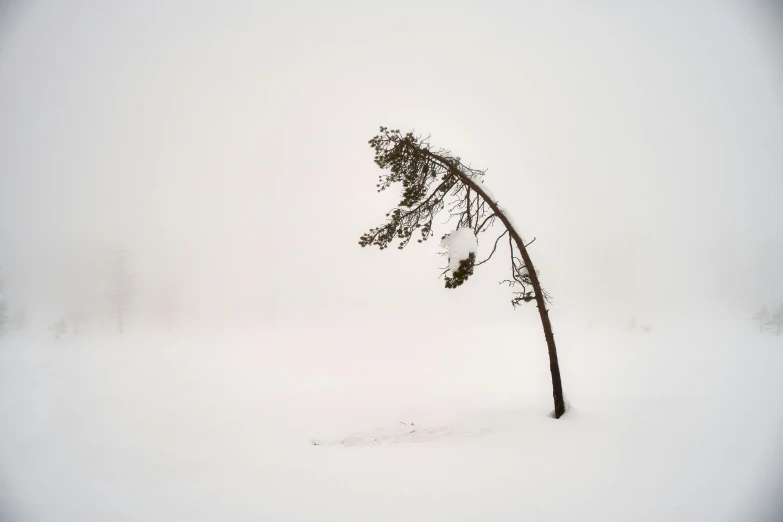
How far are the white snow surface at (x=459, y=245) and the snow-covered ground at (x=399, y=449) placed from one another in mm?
4354

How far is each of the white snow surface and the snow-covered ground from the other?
14.3 feet

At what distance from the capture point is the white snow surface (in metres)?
8.87

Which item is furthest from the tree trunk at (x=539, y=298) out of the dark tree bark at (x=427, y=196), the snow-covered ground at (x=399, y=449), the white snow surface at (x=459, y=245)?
the white snow surface at (x=459, y=245)

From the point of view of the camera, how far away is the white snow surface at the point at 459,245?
887 cm

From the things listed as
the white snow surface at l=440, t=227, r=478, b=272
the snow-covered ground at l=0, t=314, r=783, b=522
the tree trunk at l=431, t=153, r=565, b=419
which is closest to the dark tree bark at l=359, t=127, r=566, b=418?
the tree trunk at l=431, t=153, r=565, b=419

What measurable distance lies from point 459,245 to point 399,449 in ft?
16.8

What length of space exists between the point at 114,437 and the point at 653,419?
47.0 ft

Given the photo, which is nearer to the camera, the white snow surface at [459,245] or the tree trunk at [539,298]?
the white snow surface at [459,245]

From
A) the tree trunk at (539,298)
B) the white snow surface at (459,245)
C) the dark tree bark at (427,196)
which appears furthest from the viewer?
the dark tree bark at (427,196)

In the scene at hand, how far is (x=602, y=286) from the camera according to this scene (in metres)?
44.6

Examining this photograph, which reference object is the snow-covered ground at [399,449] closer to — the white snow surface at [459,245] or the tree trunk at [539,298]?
the tree trunk at [539,298]

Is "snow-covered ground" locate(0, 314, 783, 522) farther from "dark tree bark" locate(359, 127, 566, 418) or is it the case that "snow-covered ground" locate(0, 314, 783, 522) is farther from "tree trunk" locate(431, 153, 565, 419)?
"dark tree bark" locate(359, 127, 566, 418)

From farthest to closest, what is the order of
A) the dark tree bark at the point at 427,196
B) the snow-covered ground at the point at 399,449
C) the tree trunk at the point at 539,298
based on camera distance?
the dark tree bark at the point at 427,196 → the tree trunk at the point at 539,298 → the snow-covered ground at the point at 399,449

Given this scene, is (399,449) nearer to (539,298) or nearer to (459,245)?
(459,245)
